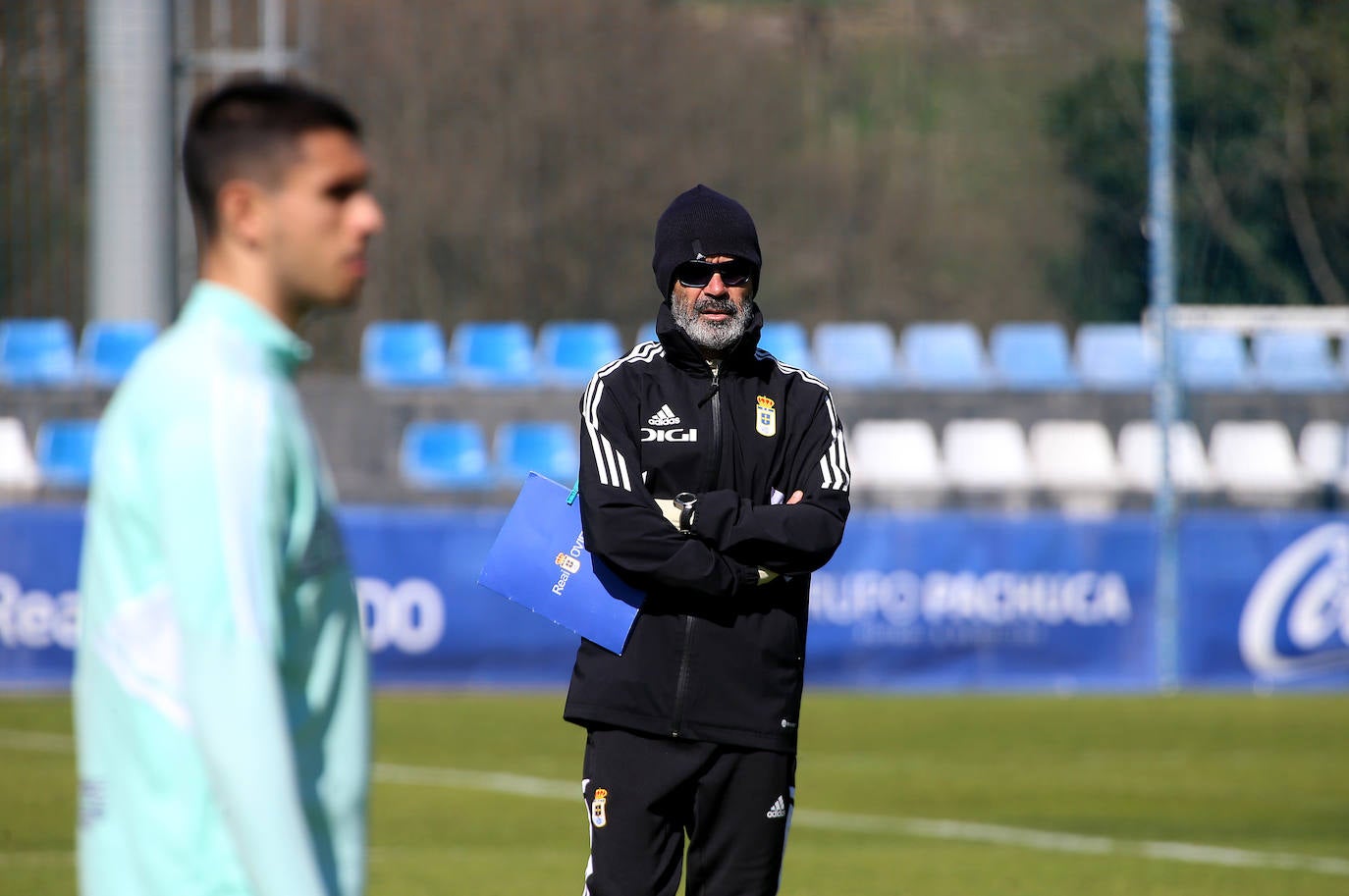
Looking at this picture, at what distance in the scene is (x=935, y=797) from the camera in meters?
10.0

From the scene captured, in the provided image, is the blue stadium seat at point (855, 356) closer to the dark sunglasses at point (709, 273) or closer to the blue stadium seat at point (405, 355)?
the blue stadium seat at point (405, 355)

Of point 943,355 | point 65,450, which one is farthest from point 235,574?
point 943,355

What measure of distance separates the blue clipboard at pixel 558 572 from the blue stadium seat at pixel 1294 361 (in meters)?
16.0

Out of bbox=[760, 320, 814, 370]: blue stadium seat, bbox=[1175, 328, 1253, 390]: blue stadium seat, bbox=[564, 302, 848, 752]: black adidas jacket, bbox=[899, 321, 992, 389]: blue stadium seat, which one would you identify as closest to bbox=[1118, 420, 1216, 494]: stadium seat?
bbox=[1175, 328, 1253, 390]: blue stadium seat

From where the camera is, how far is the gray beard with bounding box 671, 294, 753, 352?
4422mm

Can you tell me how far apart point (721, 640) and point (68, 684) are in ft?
34.8

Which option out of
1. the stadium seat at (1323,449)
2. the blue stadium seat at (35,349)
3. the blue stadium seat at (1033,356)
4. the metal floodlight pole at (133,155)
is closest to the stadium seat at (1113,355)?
the blue stadium seat at (1033,356)

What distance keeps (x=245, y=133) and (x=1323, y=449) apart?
58.7 feet

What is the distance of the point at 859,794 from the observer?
1010 cm

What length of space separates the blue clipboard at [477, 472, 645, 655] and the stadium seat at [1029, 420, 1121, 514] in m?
14.3

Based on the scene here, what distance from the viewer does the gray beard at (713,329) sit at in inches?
174

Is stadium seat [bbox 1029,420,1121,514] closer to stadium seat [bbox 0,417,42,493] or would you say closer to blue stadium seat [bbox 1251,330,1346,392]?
blue stadium seat [bbox 1251,330,1346,392]

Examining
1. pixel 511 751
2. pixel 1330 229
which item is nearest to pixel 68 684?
pixel 511 751

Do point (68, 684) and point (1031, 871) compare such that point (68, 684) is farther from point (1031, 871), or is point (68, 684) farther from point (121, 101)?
point (1031, 871)
